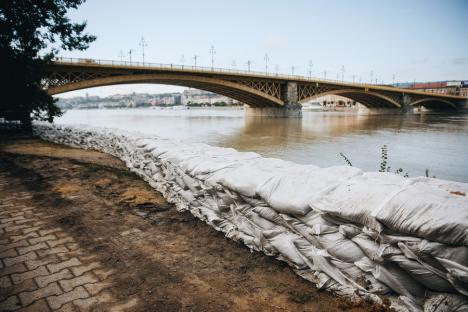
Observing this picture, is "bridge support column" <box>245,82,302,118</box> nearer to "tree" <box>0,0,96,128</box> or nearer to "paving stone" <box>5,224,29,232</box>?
"tree" <box>0,0,96,128</box>

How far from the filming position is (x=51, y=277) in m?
2.34

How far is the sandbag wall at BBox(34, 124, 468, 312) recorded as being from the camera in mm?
1555

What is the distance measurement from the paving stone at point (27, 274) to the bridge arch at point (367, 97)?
129 ft

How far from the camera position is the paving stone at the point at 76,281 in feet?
7.34

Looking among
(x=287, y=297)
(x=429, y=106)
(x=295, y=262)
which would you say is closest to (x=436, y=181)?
(x=295, y=262)

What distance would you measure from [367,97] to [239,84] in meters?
27.2

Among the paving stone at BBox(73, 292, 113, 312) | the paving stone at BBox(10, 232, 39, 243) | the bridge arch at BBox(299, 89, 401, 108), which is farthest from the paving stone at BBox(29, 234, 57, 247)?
the bridge arch at BBox(299, 89, 401, 108)

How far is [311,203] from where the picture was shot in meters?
2.18

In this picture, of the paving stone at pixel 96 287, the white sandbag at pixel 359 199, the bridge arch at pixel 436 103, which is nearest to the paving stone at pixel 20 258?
the paving stone at pixel 96 287

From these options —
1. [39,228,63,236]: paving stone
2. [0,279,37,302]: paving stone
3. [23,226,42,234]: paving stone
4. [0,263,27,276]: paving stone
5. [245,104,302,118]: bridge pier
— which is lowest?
[0,279,37,302]: paving stone

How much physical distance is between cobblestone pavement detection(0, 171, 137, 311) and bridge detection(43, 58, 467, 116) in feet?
71.5

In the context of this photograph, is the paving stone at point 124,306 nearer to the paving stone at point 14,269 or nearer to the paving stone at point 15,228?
the paving stone at point 14,269

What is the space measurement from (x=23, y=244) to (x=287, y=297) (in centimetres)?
260

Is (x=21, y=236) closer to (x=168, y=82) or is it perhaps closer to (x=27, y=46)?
(x=27, y=46)
